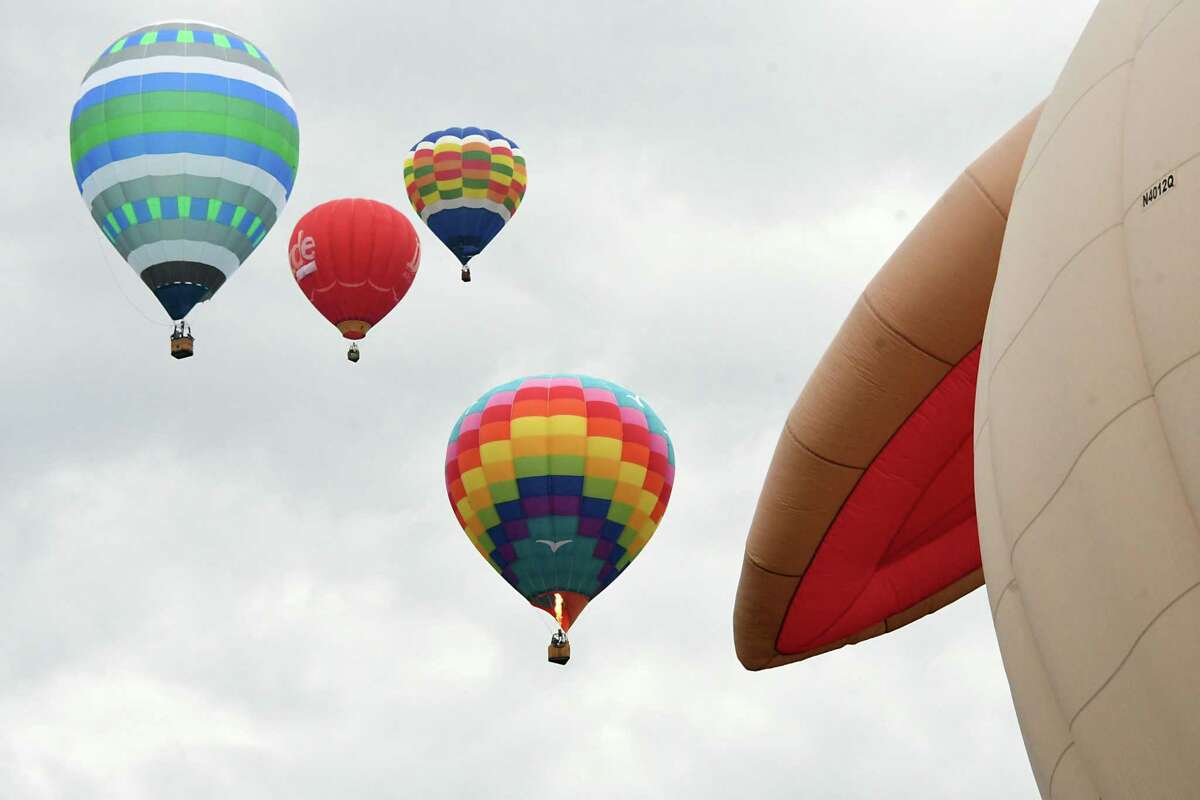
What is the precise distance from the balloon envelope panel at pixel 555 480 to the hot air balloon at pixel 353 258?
258 inches

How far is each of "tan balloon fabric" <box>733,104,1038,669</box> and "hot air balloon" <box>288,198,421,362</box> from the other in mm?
26633

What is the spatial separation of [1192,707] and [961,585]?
7051mm

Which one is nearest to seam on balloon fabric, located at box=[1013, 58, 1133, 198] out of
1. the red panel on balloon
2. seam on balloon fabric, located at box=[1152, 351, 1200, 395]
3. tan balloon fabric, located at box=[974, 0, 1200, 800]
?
tan balloon fabric, located at box=[974, 0, 1200, 800]

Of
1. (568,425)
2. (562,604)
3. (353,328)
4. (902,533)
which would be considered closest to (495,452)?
(568,425)

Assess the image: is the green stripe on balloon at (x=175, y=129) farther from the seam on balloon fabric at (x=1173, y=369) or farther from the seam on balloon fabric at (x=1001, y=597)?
the seam on balloon fabric at (x=1173, y=369)

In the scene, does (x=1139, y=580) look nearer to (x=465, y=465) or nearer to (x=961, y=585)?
(x=961, y=585)

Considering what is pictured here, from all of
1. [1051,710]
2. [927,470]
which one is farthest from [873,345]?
[1051,710]

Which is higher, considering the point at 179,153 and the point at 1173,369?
the point at 179,153

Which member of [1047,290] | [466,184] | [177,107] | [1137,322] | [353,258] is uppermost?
[466,184]

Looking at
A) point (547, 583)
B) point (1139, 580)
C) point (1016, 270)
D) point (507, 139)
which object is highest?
point (507, 139)

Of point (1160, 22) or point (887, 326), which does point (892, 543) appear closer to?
point (887, 326)

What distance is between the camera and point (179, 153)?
1224 inches

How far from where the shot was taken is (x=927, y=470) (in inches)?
456

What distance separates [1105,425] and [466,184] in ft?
123
